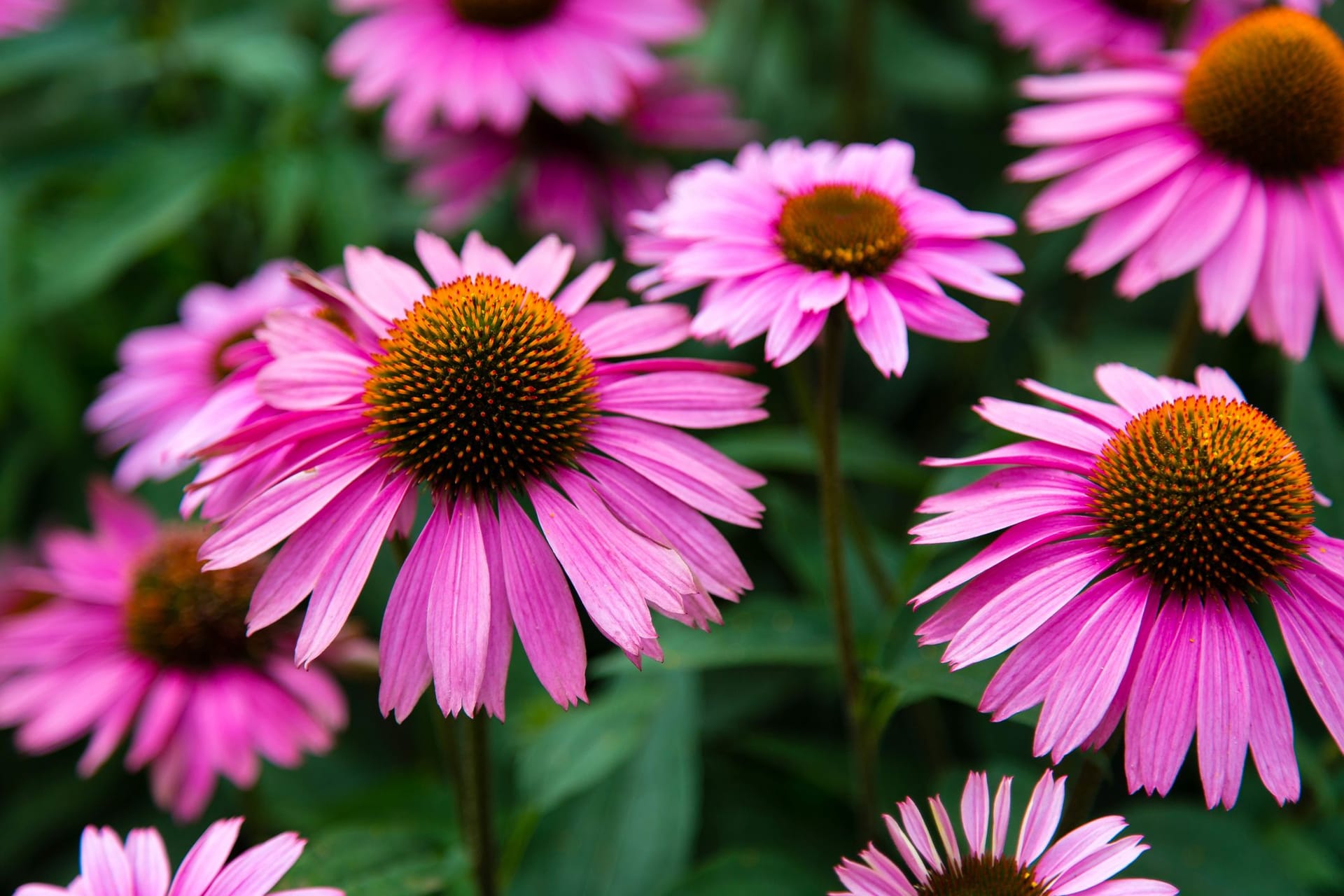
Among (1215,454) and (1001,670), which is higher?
(1215,454)

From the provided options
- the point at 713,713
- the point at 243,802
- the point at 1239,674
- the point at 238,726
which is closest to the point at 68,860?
the point at 243,802

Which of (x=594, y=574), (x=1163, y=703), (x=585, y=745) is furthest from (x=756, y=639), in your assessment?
(x=1163, y=703)

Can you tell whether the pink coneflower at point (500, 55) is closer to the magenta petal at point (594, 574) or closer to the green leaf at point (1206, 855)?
the magenta petal at point (594, 574)

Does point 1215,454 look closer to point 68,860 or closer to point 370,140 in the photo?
point 68,860

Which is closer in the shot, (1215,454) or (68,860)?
(1215,454)

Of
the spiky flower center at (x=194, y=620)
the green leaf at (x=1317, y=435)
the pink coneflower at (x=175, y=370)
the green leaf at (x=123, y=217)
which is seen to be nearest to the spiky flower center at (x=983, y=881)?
the green leaf at (x=1317, y=435)

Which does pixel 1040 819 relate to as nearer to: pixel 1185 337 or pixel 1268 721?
pixel 1268 721

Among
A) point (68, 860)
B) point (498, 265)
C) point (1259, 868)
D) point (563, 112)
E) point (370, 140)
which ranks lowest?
point (1259, 868)
